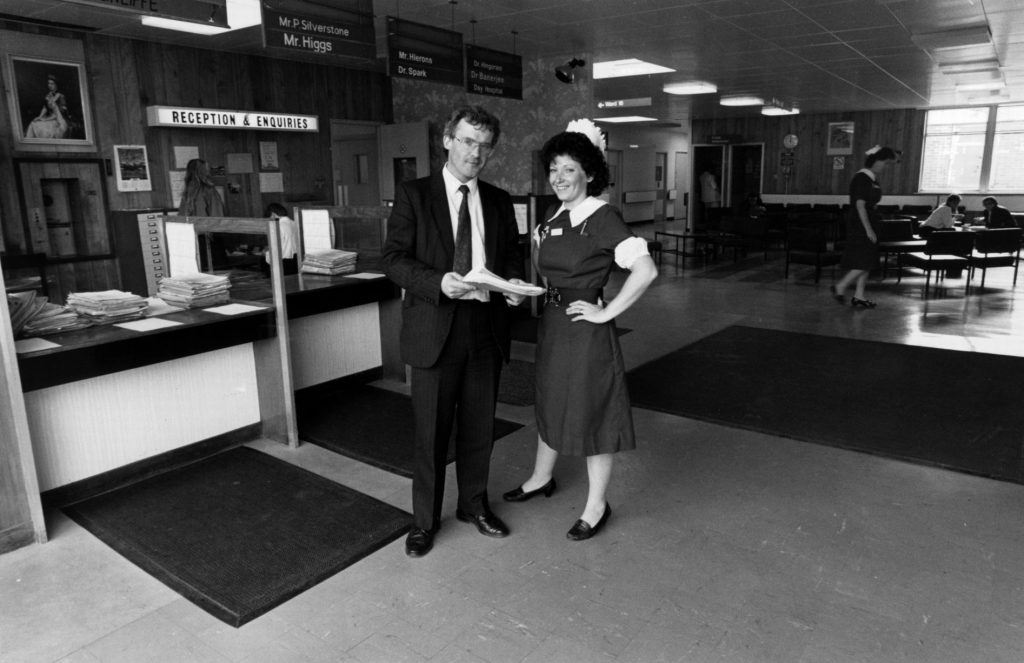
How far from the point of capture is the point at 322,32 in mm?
5434

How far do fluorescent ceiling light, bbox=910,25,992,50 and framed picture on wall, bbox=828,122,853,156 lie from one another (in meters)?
9.79

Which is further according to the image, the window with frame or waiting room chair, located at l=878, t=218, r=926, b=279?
the window with frame

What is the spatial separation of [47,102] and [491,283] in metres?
6.43

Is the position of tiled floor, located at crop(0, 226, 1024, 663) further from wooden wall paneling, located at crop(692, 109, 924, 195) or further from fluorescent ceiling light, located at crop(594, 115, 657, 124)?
wooden wall paneling, located at crop(692, 109, 924, 195)

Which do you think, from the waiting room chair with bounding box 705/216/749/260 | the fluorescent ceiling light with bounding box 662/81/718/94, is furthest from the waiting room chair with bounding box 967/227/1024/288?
the fluorescent ceiling light with bounding box 662/81/718/94

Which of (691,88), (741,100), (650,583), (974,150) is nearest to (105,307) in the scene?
(650,583)

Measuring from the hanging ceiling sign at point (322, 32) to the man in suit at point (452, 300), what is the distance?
9.83 feet

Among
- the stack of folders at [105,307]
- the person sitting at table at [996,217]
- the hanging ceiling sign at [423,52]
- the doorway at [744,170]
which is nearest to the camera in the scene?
the stack of folders at [105,307]

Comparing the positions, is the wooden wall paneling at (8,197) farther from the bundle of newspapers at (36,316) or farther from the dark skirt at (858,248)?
the dark skirt at (858,248)

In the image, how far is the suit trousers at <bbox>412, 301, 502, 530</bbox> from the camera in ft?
9.40

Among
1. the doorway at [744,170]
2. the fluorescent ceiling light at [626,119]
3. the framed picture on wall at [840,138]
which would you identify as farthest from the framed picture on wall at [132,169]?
the framed picture on wall at [840,138]

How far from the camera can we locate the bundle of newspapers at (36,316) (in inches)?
130

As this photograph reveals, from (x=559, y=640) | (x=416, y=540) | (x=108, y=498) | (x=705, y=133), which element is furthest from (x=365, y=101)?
(x=705, y=133)

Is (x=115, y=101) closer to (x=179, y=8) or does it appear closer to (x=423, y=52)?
(x=423, y=52)
